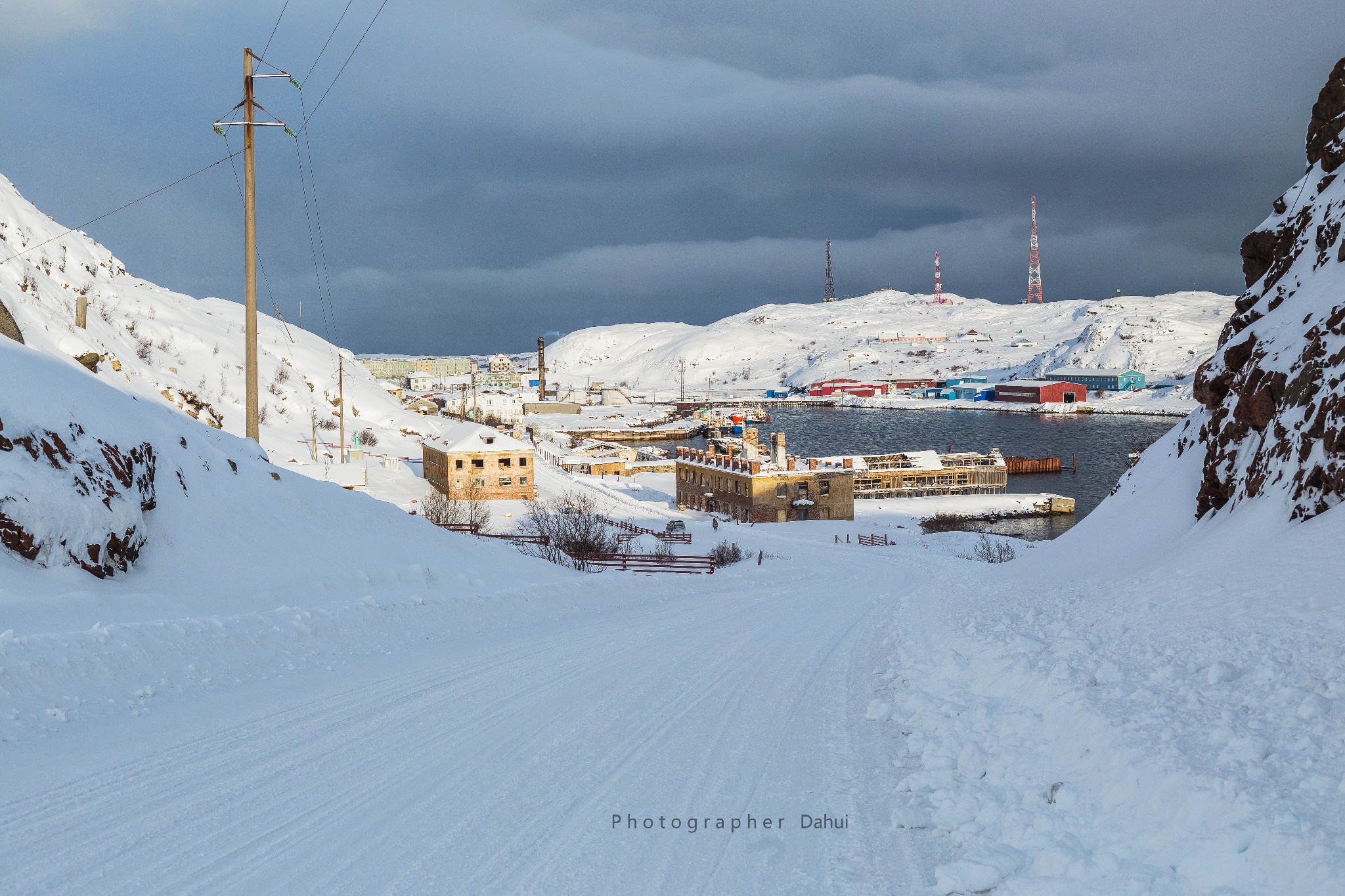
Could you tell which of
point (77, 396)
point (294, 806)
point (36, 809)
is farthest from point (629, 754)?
point (77, 396)

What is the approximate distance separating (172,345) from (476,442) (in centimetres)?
2099

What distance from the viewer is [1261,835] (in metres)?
5.48

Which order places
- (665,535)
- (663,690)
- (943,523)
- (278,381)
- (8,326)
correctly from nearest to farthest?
1. (663,690)
2. (8,326)
3. (665,535)
4. (278,381)
5. (943,523)

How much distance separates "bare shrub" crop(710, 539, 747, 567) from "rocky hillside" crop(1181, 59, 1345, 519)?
15.4m

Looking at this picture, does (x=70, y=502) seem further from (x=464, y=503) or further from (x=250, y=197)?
(x=464, y=503)

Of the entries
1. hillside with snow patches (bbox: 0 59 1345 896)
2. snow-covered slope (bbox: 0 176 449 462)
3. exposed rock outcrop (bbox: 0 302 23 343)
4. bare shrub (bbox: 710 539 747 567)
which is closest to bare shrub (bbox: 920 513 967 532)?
bare shrub (bbox: 710 539 747 567)

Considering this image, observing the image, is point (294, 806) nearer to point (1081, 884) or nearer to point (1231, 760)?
point (1081, 884)

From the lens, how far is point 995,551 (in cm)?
4375

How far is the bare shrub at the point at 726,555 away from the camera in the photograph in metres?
32.0

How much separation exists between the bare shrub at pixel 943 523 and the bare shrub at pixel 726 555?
36.5 metres

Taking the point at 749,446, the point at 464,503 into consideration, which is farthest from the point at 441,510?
the point at 749,446

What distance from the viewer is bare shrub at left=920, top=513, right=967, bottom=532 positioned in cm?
7044

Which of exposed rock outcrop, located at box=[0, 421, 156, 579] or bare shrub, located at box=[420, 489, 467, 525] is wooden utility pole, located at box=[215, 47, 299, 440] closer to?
exposed rock outcrop, located at box=[0, 421, 156, 579]

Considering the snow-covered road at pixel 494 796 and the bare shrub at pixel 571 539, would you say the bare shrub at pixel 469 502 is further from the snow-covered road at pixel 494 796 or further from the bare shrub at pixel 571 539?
the snow-covered road at pixel 494 796
